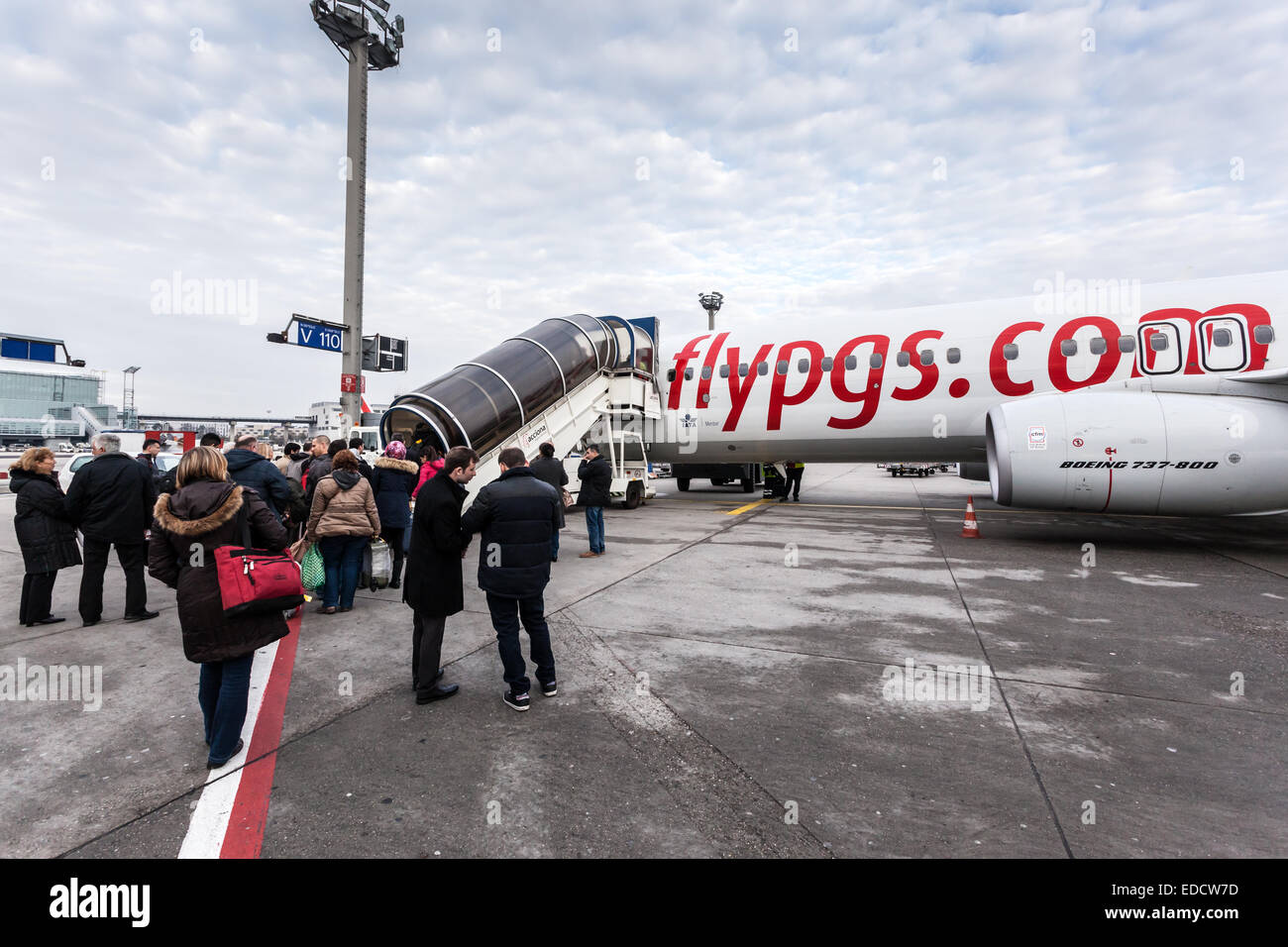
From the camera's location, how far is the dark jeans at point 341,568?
5992mm

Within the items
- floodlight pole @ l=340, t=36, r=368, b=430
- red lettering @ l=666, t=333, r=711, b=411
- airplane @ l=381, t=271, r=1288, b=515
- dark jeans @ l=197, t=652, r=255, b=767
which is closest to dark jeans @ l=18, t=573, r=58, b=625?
dark jeans @ l=197, t=652, r=255, b=767

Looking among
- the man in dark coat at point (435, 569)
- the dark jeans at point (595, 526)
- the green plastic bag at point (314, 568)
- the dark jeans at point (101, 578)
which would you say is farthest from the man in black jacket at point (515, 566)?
the dark jeans at point (595, 526)

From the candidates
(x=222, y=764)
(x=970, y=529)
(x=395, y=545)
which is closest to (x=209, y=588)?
(x=222, y=764)

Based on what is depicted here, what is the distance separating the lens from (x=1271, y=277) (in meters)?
10.6

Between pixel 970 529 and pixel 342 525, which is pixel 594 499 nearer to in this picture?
pixel 342 525

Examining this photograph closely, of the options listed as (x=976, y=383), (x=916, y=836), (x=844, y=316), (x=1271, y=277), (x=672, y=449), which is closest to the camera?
(x=916, y=836)

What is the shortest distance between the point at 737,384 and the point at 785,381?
1142 millimetres

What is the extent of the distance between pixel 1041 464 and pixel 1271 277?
605 cm

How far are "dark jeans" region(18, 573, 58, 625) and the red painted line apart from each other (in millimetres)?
2963

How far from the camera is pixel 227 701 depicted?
126 inches

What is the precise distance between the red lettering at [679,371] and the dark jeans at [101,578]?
36.3ft

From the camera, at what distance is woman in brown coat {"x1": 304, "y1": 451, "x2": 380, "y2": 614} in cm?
588
